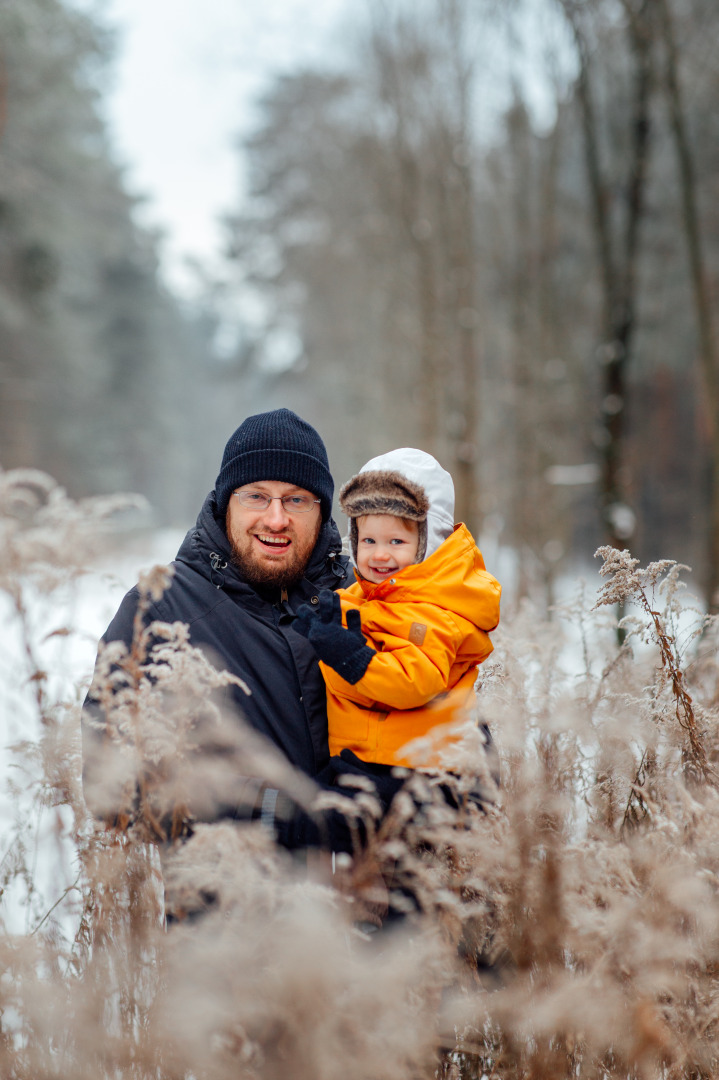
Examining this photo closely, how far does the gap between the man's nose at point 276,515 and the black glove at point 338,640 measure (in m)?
0.42

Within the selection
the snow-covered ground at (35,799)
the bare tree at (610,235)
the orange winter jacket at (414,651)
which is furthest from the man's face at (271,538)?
the bare tree at (610,235)

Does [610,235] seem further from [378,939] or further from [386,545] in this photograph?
[378,939]

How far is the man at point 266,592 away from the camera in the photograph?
2133mm

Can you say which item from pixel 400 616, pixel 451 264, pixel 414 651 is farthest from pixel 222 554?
pixel 451 264

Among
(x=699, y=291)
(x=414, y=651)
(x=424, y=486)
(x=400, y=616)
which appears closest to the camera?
(x=414, y=651)

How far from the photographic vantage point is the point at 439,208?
10.5m

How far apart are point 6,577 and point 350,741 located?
1135 millimetres

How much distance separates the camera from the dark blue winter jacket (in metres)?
2.34

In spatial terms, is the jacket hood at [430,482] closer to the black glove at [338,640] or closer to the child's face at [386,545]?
the child's face at [386,545]

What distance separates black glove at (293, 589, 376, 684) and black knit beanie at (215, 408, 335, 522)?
580 mm

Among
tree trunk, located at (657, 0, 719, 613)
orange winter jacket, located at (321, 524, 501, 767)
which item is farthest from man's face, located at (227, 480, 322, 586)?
tree trunk, located at (657, 0, 719, 613)

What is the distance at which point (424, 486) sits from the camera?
8.39 feet

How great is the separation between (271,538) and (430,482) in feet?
1.95

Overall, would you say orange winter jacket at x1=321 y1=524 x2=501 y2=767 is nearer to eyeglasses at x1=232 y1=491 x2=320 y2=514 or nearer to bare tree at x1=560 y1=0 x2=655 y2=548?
eyeglasses at x1=232 y1=491 x2=320 y2=514
